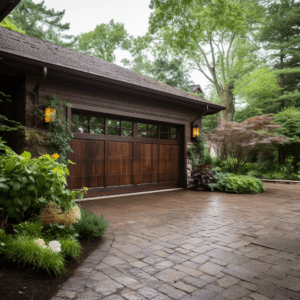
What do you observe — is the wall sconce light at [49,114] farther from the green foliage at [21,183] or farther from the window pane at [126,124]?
the green foliage at [21,183]

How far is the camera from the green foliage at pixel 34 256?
6.54 feet

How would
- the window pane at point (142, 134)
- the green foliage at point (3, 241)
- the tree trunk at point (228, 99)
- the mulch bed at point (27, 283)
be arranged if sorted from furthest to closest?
the tree trunk at point (228, 99) → the window pane at point (142, 134) → the green foliage at point (3, 241) → the mulch bed at point (27, 283)

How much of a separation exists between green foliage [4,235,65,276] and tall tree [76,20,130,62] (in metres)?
19.4

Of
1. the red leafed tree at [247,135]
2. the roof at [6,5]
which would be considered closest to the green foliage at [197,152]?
the red leafed tree at [247,135]

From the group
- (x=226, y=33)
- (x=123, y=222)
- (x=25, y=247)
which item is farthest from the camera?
(x=226, y=33)

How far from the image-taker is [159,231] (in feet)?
11.0

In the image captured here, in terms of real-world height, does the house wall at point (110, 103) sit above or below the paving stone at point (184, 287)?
above

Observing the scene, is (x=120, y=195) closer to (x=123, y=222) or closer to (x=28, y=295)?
(x=123, y=222)

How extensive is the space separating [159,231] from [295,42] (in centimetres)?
1624

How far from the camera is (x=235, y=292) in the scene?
71.5 inches

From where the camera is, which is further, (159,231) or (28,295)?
(159,231)

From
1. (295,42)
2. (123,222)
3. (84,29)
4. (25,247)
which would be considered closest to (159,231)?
(123,222)

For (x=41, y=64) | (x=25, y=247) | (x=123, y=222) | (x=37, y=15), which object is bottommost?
(x=123, y=222)

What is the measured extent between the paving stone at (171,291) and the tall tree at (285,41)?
1549 cm
